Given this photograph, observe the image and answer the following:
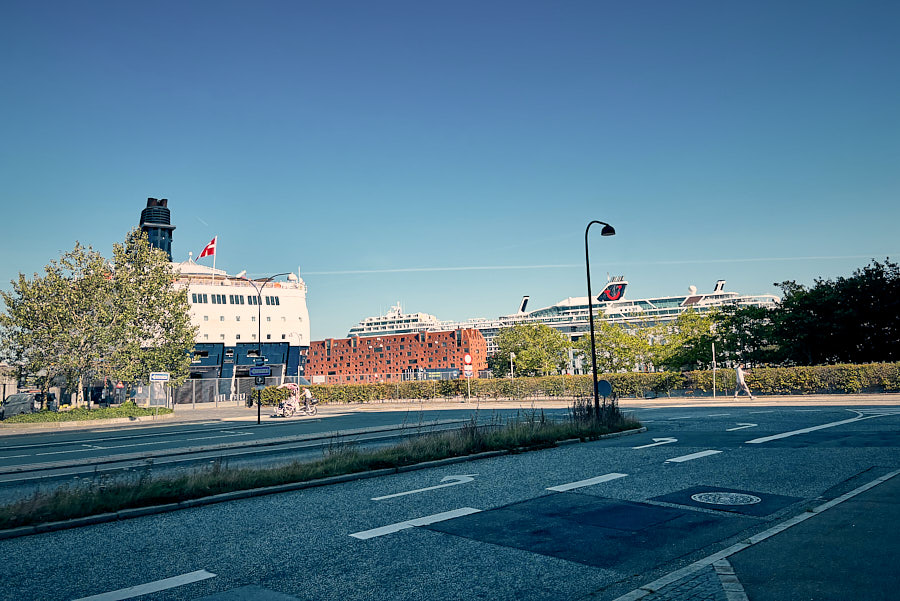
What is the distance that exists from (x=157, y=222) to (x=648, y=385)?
2787 inches

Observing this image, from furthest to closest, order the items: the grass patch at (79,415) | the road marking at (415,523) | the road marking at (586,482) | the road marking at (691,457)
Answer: the grass patch at (79,415) → the road marking at (691,457) → the road marking at (586,482) → the road marking at (415,523)

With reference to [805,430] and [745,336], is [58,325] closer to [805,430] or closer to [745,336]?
[805,430]

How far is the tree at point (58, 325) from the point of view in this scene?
35.4 m

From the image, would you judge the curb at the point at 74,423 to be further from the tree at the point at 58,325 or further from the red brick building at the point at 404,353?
the red brick building at the point at 404,353

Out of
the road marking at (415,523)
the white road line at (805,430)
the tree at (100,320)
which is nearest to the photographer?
the road marking at (415,523)

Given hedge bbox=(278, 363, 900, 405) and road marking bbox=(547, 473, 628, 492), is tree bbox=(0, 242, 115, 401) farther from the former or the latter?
road marking bbox=(547, 473, 628, 492)

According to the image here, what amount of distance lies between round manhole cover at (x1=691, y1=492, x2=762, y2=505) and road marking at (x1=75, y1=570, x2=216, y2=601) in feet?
20.3

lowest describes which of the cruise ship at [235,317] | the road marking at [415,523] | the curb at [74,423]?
the curb at [74,423]

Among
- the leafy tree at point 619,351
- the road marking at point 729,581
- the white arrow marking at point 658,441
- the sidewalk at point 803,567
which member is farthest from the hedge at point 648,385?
the road marking at point 729,581

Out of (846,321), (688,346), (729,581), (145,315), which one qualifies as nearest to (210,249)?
(145,315)

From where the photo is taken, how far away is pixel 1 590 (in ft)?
17.9

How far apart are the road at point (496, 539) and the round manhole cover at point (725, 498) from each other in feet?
0.08

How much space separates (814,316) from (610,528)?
143 ft

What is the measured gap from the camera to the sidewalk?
15.5 feet
